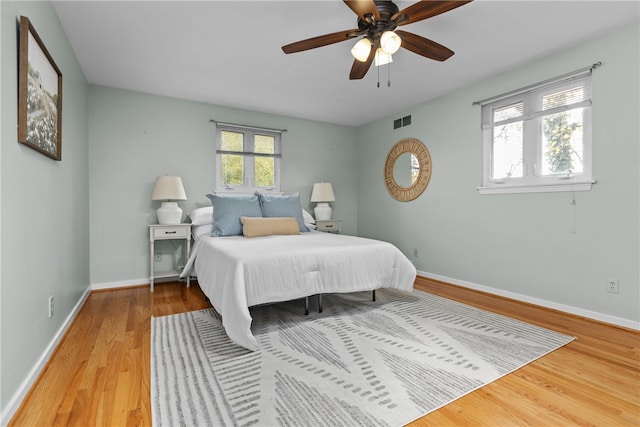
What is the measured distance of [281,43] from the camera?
2.72 m

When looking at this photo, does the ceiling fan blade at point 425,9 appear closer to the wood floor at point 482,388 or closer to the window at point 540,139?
the window at point 540,139

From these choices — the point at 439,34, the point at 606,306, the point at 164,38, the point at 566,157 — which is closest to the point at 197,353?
the point at 164,38

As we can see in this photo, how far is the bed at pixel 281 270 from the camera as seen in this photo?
221cm

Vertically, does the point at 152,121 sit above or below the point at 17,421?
above

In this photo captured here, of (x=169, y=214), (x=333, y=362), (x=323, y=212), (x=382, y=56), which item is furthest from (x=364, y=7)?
(x=323, y=212)

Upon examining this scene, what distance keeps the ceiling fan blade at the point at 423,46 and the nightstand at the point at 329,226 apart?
9.60 ft

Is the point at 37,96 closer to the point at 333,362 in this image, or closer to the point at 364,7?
the point at 364,7

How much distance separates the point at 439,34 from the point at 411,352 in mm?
2457

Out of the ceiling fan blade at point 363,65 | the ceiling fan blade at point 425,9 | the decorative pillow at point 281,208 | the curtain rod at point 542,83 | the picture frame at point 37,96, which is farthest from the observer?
the decorative pillow at point 281,208

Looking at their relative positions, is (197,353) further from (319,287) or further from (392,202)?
(392,202)

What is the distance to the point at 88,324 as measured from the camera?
2564 millimetres

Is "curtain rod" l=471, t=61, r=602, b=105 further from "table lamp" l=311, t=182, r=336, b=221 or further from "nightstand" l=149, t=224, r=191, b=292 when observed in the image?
"nightstand" l=149, t=224, r=191, b=292

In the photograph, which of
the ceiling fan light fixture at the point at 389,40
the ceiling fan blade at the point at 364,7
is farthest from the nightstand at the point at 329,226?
the ceiling fan blade at the point at 364,7

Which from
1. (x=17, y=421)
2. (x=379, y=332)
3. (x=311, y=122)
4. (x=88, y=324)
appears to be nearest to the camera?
(x=17, y=421)
